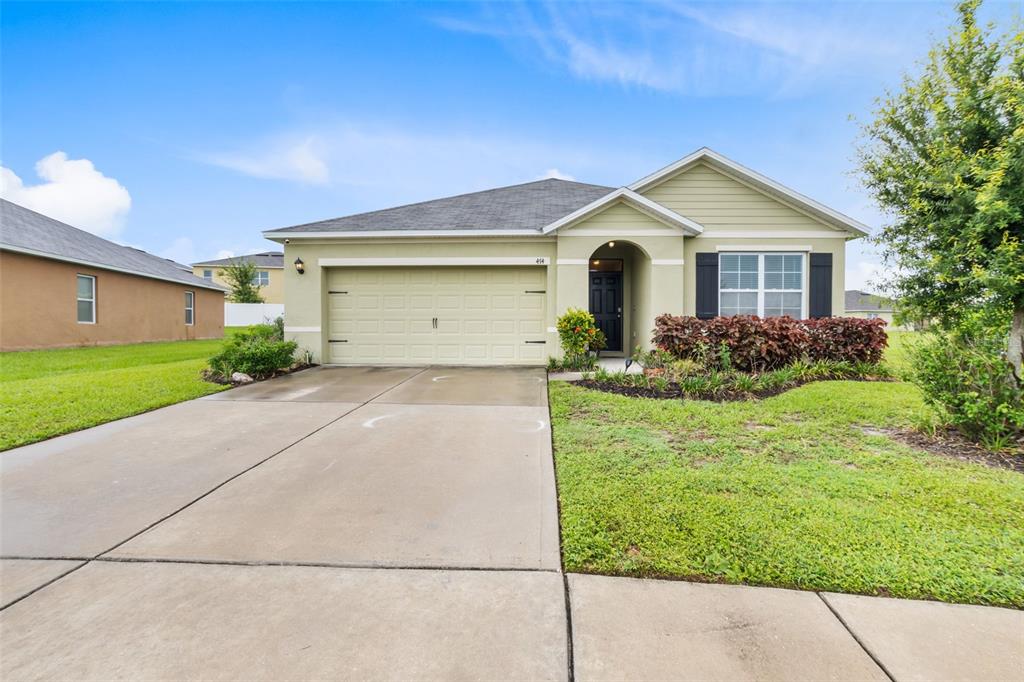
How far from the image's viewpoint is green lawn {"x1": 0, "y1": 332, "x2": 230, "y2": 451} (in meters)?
5.05

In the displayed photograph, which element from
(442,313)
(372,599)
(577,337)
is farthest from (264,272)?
(372,599)

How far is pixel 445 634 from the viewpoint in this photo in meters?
1.84

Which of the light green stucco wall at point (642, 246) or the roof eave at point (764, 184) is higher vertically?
the roof eave at point (764, 184)

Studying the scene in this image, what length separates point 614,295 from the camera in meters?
11.4

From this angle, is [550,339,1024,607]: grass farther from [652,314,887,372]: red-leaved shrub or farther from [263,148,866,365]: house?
[263,148,866,365]: house

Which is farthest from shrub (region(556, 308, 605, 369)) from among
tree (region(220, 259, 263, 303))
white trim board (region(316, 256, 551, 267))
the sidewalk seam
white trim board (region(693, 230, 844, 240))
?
tree (region(220, 259, 263, 303))

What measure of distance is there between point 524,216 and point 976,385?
8.51 m

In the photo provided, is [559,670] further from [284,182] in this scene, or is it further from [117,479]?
[284,182]

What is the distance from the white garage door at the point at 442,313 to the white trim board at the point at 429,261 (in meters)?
0.20

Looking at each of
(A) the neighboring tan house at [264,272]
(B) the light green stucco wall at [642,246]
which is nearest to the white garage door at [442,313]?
(B) the light green stucco wall at [642,246]

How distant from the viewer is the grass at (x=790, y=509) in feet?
7.38

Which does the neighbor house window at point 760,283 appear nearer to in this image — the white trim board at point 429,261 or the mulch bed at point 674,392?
the mulch bed at point 674,392

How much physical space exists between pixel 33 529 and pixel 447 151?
50.3 feet

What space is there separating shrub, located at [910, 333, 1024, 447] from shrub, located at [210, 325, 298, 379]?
10015 mm
